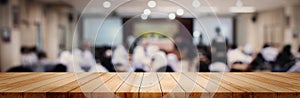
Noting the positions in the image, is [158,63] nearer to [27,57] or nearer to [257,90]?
[257,90]

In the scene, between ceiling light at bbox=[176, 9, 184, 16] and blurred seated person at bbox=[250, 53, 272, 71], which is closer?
ceiling light at bbox=[176, 9, 184, 16]

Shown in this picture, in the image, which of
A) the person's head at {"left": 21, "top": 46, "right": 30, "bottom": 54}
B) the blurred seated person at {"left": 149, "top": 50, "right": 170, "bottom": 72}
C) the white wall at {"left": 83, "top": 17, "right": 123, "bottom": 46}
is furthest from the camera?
the person's head at {"left": 21, "top": 46, "right": 30, "bottom": 54}

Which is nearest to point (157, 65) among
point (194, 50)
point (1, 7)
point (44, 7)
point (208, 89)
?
point (194, 50)

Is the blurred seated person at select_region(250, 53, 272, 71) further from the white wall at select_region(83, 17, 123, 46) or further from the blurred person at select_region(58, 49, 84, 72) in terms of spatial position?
the white wall at select_region(83, 17, 123, 46)

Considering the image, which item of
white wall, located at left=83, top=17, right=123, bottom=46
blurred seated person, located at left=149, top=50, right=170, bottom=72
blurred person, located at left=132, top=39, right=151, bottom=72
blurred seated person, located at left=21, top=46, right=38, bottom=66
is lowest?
blurred seated person, located at left=21, top=46, right=38, bottom=66

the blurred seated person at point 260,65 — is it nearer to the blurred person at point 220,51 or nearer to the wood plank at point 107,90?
the blurred person at point 220,51

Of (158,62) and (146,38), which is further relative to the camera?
(146,38)

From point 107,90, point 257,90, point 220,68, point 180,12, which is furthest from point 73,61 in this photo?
point 220,68

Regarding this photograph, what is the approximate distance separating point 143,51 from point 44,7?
6.53 m

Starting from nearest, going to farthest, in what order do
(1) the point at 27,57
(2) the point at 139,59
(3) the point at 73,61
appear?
(3) the point at 73,61
(2) the point at 139,59
(1) the point at 27,57

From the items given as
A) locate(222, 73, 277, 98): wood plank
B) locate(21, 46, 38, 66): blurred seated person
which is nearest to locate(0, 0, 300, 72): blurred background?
locate(21, 46, 38, 66): blurred seated person

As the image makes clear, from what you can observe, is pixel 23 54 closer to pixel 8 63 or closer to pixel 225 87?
pixel 8 63

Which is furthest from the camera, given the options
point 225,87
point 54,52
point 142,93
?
point 54,52

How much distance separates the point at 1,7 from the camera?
7711mm
